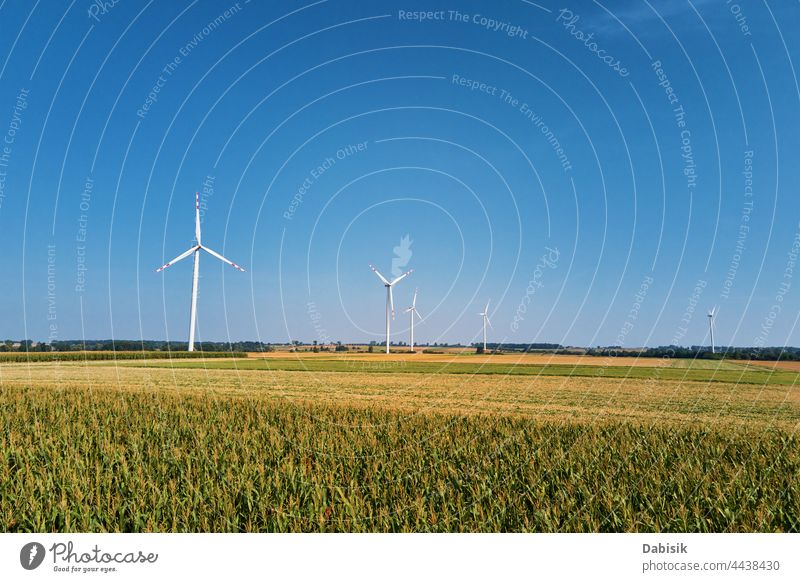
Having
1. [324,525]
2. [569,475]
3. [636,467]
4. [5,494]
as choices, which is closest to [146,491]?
[5,494]

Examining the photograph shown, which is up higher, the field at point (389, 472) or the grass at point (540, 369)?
the field at point (389, 472)

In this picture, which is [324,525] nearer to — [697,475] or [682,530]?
[682,530]

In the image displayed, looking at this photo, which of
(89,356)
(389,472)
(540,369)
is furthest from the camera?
(89,356)

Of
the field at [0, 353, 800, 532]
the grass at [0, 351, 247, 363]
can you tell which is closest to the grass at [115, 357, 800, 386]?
the grass at [0, 351, 247, 363]

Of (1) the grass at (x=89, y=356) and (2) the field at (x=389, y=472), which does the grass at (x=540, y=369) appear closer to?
(1) the grass at (x=89, y=356)

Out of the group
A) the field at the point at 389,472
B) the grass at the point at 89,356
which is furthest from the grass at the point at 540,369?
the field at the point at 389,472

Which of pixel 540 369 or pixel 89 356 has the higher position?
pixel 89 356

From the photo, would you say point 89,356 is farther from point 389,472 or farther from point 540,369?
point 389,472

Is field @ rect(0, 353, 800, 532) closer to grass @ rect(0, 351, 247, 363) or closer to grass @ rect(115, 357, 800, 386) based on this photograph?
grass @ rect(115, 357, 800, 386)

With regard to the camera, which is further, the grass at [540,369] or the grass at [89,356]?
the grass at [89,356]

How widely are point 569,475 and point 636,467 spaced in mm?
1768

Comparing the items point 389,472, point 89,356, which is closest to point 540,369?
point 389,472

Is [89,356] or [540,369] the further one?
[89,356]

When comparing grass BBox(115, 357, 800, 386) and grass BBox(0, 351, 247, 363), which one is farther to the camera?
grass BBox(0, 351, 247, 363)
